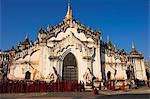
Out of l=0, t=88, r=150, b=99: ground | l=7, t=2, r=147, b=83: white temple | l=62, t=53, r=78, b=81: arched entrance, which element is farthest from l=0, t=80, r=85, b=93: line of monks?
l=62, t=53, r=78, b=81: arched entrance

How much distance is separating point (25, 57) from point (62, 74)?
5.69 m

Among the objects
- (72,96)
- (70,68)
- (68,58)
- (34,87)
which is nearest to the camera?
(72,96)

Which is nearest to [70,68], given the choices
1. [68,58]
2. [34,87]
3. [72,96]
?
[68,58]

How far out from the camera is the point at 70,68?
2859cm

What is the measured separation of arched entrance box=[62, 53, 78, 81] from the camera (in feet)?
92.9

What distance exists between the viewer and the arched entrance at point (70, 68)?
28.3 m

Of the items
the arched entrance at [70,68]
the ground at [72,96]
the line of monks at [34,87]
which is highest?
the arched entrance at [70,68]

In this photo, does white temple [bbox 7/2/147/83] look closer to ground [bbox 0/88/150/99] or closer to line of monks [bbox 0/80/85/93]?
line of monks [bbox 0/80/85/93]

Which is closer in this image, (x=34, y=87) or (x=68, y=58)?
(x=34, y=87)

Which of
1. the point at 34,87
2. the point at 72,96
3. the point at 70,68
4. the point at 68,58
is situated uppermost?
the point at 68,58

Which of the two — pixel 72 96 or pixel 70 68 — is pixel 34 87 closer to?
pixel 72 96

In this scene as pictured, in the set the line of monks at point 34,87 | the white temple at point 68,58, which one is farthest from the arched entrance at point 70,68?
the line of monks at point 34,87

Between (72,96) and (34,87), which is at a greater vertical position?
(34,87)

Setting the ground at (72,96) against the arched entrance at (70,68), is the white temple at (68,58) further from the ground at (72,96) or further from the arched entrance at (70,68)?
the ground at (72,96)
